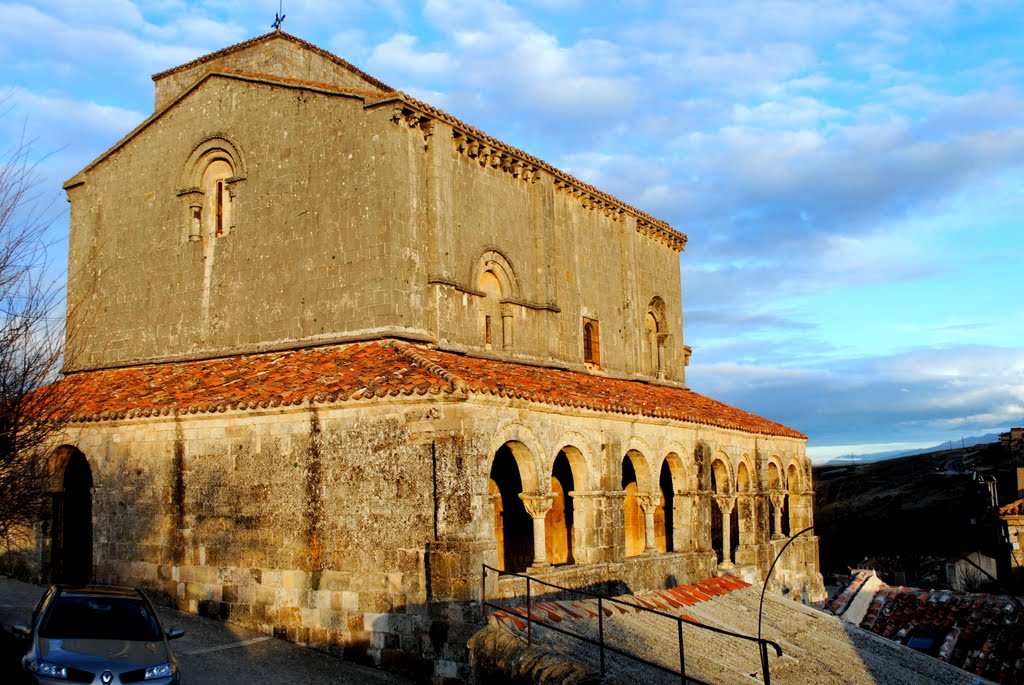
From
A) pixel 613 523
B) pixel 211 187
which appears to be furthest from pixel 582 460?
pixel 211 187

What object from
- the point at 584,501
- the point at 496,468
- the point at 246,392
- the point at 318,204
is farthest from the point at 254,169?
the point at 584,501

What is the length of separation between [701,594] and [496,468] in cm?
487

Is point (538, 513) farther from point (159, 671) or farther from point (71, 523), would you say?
point (71, 523)

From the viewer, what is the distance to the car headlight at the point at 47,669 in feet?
32.4

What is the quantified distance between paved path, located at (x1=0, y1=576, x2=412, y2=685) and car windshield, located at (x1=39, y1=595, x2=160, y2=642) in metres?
1.15

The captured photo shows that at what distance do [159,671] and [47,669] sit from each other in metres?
1.10

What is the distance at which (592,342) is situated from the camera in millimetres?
23766

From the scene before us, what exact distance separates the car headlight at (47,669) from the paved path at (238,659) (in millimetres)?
1568

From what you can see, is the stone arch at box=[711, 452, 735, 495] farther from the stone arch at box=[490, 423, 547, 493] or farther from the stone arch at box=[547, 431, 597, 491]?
the stone arch at box=[490, 423, 547, 493]

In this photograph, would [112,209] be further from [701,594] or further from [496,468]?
[701,594]

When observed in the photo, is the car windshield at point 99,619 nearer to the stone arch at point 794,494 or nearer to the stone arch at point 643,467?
the stone arch at point 643,467

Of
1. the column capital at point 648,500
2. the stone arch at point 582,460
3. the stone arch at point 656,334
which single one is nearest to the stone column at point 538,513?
the stone arch at point 582,460

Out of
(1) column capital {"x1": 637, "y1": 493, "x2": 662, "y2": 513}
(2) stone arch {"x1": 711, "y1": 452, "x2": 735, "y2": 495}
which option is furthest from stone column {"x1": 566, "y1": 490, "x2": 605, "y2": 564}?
(2) stone arch {"x1": 711, "y1": 452, "x2": 735, "y2": 495}

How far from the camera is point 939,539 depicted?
152 feet
